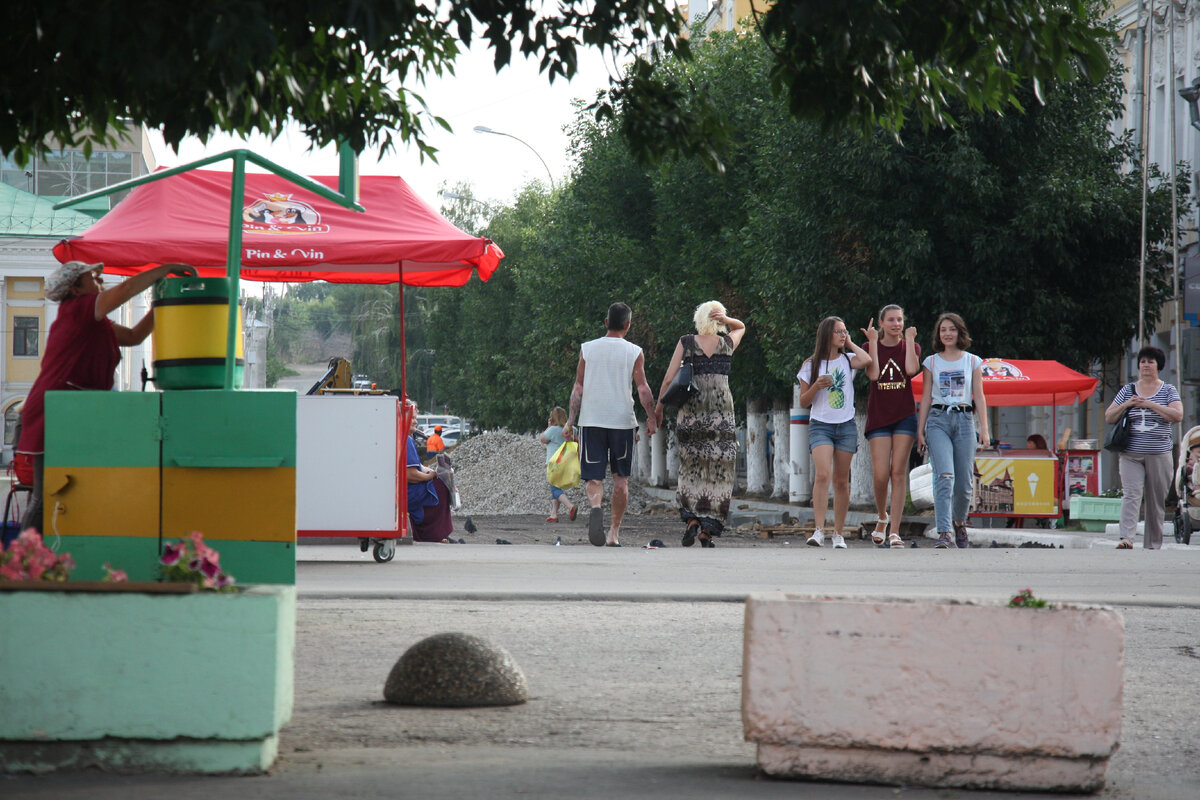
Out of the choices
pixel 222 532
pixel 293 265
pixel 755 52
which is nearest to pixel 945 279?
pixel 755 52

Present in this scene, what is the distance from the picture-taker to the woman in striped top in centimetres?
1339

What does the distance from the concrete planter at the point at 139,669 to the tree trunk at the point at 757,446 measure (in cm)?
3525

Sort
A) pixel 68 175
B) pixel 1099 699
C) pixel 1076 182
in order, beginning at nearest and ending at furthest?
pixel 1099 699, pixel 1076 182, pixel 68 175

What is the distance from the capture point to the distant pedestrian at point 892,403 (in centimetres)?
1223

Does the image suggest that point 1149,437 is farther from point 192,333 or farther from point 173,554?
point 173,554

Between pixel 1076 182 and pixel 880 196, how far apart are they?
Result: 11.5 feet

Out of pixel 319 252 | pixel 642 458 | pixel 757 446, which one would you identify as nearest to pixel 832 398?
pixel 319 252

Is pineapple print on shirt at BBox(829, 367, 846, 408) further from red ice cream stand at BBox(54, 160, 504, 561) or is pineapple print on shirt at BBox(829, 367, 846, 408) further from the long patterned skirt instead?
red ice cream stand at BBox(54, 160, 504, 561)

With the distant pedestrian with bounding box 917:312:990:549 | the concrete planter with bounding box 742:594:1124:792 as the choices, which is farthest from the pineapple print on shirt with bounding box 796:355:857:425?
the concrete planter with bounding box 742:594:1124:792

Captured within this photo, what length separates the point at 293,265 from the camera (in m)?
9.89

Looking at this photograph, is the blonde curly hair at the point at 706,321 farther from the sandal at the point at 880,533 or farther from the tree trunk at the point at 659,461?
the tree trunk at the point at 659,461

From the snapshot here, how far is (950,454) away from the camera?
40.1ft

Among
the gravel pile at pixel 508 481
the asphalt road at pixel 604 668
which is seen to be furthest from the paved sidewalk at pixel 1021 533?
the gravel pile at pixel 508 481

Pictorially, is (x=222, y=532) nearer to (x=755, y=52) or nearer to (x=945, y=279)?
(x=945, y=279)
